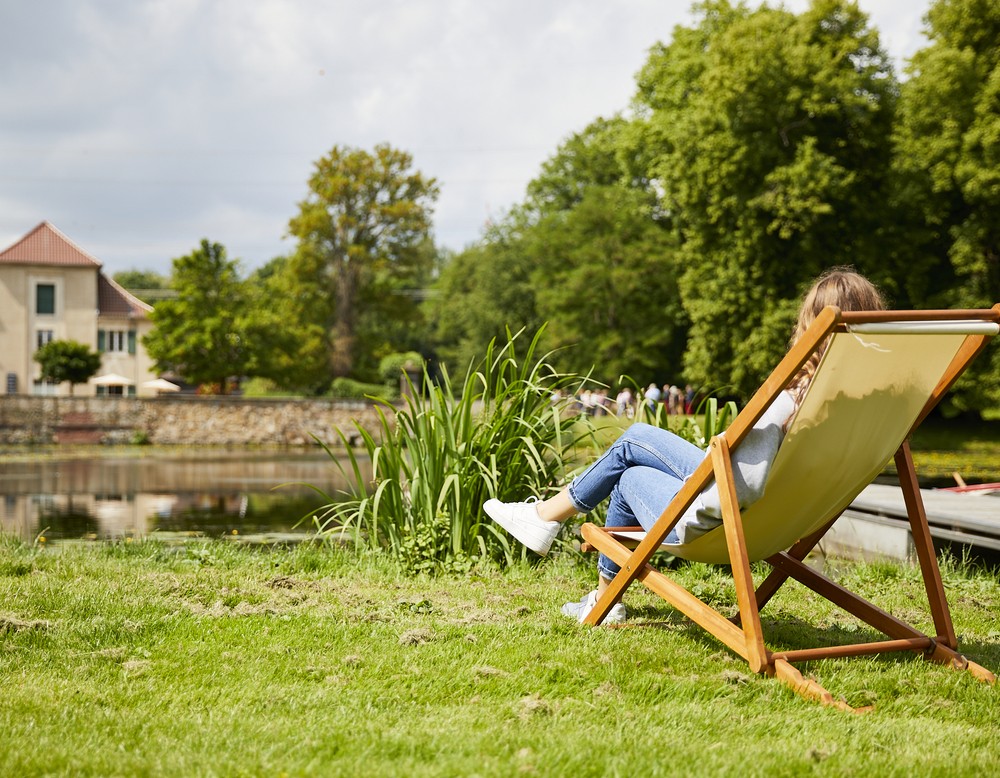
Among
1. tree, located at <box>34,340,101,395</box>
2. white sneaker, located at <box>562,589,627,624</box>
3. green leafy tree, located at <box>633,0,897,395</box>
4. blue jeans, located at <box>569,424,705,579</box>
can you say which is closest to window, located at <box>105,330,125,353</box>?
tree, located at <box>34,340,101,395</box>

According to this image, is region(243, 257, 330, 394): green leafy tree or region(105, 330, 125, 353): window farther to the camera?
region(105, 330, 125, 353): window

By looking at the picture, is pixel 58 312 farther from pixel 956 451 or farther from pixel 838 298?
pixel 838 298

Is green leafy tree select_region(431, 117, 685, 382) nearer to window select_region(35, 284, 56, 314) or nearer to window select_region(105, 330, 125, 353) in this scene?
window select_region(105, 330, 125, 353)

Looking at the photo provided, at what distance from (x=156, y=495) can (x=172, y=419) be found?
21229 millimetres

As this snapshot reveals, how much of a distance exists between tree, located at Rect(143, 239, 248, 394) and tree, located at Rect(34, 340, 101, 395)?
2223mm

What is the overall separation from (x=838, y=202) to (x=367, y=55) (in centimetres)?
1676

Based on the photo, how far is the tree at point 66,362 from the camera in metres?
36.5

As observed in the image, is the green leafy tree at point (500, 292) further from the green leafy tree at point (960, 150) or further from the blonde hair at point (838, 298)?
the blonde hair at point (838, 298)

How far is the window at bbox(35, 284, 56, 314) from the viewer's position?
4306 centimetres

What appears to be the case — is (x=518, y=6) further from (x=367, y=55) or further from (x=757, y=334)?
(x=757, y=334)

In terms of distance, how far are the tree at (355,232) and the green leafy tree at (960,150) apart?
74.3 feet

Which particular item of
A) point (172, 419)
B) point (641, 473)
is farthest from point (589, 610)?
point (172, 419)

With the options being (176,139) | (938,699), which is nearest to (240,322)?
(176,139)

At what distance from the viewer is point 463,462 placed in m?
A: 5.20
